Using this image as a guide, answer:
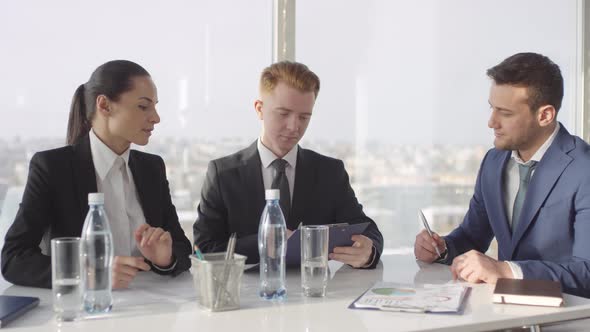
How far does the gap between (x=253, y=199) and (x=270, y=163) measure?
18cm

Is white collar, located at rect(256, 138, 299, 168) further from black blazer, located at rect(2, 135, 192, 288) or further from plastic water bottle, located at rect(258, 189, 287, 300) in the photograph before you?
plastic water bottle, located at rect(258, 189, 287, 300)

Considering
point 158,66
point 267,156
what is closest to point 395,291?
point 267,156

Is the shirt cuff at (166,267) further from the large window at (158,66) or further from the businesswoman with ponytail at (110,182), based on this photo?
the large window at (158,66)

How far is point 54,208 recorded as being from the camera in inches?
90.4

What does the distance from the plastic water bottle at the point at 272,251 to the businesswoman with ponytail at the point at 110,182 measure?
15.3 inches

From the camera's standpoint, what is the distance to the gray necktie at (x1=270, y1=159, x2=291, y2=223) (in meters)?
2.72

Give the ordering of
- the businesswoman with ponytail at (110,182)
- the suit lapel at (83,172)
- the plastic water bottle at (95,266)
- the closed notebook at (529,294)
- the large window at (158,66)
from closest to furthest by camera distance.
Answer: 1. the plastic water bottle at (95,266)
2. the closed notebook at (529,294)
3. the businesswoman with ponytail at (110,182)
4. the suit lapel at (83,172)
5. the large window at (158,66)

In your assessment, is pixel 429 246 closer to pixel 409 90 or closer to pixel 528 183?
pixel 528 183

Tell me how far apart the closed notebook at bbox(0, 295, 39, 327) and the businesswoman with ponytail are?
31 centimetres

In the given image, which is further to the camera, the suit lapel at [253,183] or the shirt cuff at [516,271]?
the suit lapel at [253,183]

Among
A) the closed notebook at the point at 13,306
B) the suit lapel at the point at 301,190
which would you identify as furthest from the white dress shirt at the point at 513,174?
the closed notebook at the point at 13,306

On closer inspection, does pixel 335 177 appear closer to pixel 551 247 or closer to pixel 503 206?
pixel 503 206

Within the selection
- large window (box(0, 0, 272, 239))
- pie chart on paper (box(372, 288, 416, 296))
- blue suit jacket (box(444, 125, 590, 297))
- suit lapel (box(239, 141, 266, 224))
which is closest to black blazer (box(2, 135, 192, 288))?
suit lapel (box(239, 141, 266, 224))

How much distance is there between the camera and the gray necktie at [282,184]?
8.92 ft
